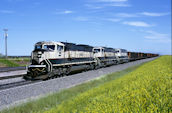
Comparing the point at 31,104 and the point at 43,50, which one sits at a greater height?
the point at 43,50

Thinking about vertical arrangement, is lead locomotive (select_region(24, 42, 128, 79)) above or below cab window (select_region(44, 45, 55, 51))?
below

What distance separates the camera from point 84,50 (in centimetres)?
2530

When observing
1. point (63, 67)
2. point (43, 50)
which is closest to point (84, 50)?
point (63, 67)

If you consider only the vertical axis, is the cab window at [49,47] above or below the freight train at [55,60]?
above

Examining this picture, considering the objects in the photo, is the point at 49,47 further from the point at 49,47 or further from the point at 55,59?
the point at 55,59

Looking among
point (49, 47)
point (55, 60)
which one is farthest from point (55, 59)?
point (49, 47)

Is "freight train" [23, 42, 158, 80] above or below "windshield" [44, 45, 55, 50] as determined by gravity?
below

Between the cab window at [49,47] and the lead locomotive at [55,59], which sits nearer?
the lead locomotive at [55,59]

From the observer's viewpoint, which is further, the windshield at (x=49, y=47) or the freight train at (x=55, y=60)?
the windshield at (x=49, y=47)

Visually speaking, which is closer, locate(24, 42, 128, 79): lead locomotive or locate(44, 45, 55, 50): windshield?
locate(24, 42, 128, 79): lead locomotive

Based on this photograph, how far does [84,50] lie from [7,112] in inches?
690

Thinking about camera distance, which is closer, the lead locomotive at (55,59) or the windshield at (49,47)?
the lead locomotive at (55,59)

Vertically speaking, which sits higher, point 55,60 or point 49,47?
point 49,47

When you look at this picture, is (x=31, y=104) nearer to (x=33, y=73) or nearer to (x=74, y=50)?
(x=33, y=73)
